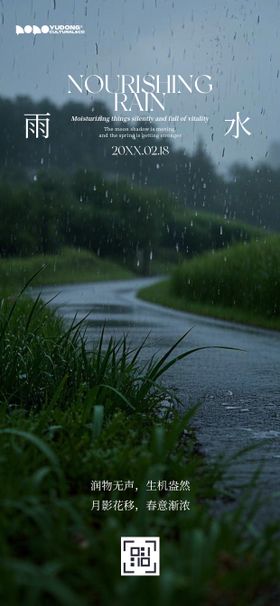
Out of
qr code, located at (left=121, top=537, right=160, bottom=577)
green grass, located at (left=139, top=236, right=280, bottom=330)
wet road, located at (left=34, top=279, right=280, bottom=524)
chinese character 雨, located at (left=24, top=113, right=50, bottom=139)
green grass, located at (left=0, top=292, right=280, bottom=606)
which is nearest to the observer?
green grass, located at (left=0, top=292, right=280, bottom=606)

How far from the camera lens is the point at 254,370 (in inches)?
351

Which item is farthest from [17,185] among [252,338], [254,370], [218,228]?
[254,370]

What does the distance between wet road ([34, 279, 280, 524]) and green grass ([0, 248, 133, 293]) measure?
16.2 m

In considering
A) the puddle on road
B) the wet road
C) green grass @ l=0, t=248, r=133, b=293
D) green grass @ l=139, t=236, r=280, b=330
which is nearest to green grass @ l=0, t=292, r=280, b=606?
the wet road

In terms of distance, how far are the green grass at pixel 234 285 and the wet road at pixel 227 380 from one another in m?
1.06

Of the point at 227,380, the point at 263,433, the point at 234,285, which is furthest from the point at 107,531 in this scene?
the point at 234,285

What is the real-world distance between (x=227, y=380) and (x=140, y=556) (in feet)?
19.3

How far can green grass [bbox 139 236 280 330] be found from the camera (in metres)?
16.4

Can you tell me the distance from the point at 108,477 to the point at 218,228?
40391 mm

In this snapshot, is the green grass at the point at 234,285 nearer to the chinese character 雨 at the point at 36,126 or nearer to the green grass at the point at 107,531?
the chinese character 雨 at the point at 36,126

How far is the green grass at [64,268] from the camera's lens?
34469 millimetres

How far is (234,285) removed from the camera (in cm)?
1880

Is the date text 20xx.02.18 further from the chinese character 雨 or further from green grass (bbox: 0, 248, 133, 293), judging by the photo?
green grass (bbox: 0, 248, 133, 293)

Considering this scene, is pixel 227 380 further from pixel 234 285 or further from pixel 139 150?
pixel 234 285
